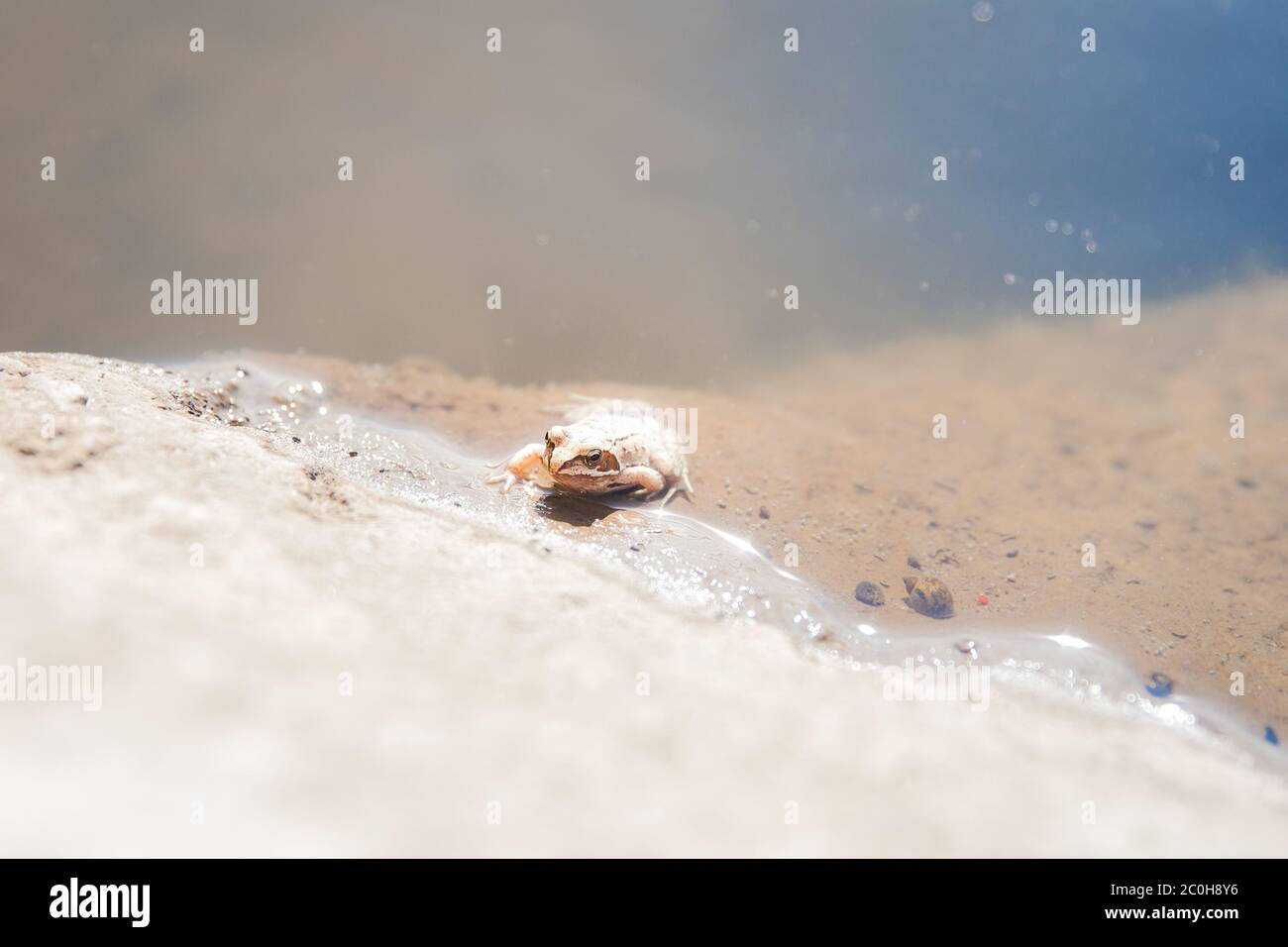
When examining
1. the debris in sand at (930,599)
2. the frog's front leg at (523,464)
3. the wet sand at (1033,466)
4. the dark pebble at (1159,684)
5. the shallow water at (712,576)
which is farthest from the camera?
the frog's front leg at (523,464)

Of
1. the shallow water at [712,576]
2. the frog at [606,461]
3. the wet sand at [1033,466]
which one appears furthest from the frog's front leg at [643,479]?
the wet sand at [1033,466]

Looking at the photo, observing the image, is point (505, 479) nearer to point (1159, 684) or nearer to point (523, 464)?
point (523, 464)

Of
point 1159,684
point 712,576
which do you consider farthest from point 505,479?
point 1159,684

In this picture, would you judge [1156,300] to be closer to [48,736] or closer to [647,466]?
[647,466]

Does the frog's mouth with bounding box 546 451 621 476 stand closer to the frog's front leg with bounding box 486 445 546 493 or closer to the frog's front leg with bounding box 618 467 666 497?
the frog's front leg with bounding box 618 467 666 497

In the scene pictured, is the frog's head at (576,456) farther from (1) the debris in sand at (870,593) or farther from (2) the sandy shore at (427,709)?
(1) the debris in sand at (870,593)

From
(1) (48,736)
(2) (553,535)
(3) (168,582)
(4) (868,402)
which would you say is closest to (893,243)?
(4) (868,402)

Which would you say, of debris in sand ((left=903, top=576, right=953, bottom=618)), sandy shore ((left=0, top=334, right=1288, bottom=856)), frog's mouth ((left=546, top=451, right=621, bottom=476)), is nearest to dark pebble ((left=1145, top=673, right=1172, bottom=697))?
sandy shore ((left=0, top=334, right=1288, bottom=856))
